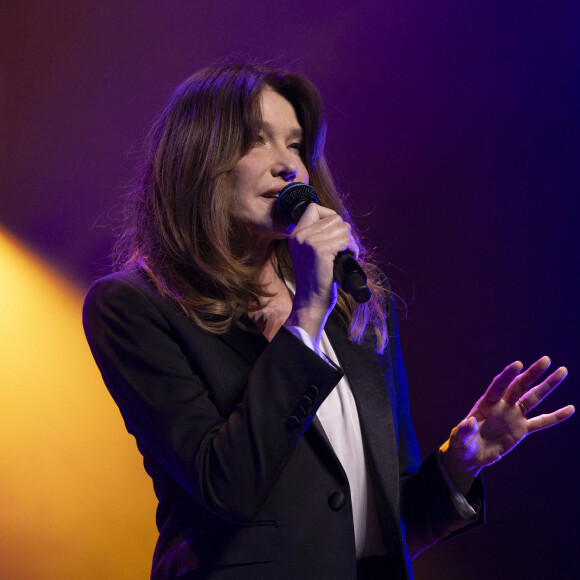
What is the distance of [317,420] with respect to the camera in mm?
1207

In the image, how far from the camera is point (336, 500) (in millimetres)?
1139

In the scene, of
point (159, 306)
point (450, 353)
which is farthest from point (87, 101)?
point (450, 353)

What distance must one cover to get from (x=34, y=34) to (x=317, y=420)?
1.93m

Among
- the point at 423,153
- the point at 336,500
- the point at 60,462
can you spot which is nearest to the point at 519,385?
the point at 336,500

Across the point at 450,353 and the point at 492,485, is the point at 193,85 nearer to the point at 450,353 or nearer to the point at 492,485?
the point at 450,353

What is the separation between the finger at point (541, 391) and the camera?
136 centimetres

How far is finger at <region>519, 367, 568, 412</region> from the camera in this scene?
4.47ft

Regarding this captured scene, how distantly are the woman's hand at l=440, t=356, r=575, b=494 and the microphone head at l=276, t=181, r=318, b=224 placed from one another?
56 centimetres

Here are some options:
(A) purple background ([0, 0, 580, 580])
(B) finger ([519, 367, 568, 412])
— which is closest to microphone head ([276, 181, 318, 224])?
(B) finger ([519, 367, 568, 412])

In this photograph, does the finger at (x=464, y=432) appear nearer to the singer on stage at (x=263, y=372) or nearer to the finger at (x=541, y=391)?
the singer on stage at (x=263, y=372)

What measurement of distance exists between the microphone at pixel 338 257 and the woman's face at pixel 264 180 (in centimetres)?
5

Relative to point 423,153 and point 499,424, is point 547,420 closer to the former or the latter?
point 499,424

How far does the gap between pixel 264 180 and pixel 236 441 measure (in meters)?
0.60

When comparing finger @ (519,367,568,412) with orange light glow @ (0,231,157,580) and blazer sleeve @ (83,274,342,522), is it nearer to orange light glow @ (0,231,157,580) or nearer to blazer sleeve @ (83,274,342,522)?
blazer sleeve @ (83,274,342,522)
